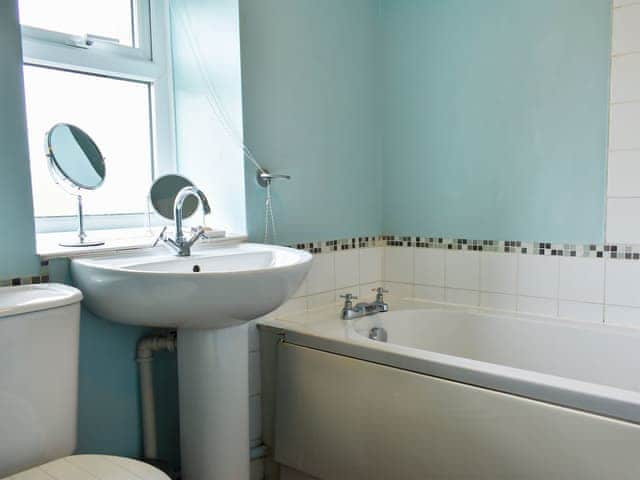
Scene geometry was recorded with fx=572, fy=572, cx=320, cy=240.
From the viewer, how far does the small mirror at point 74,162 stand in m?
1.66

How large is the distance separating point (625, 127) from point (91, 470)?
6.38ft

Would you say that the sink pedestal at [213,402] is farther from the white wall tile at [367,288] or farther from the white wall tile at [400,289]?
the white wall tile at [400,289]

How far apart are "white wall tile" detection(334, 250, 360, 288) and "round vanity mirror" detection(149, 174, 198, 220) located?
741 mm

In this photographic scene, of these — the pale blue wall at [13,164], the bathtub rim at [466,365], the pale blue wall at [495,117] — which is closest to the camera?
the bathtub rim at [466,365]

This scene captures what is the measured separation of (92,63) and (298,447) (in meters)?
1.50

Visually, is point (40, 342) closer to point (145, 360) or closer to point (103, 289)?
point (103, 289)

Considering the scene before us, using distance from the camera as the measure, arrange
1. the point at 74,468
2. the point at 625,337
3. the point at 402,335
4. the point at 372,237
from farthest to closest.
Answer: the point at 372,237 → the point at 402,335 → the point at 625,337 → the point at 74,468

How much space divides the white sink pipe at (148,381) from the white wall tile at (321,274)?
686 mm

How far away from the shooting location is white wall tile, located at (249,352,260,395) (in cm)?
209

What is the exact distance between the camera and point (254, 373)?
6.89 ft

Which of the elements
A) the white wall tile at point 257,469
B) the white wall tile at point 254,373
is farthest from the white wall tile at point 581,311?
the white wall tile at point 257,469

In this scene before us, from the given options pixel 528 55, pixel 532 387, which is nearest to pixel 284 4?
pixel 528 55

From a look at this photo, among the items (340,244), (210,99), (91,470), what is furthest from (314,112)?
(91,470)

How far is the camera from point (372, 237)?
8.67ft
